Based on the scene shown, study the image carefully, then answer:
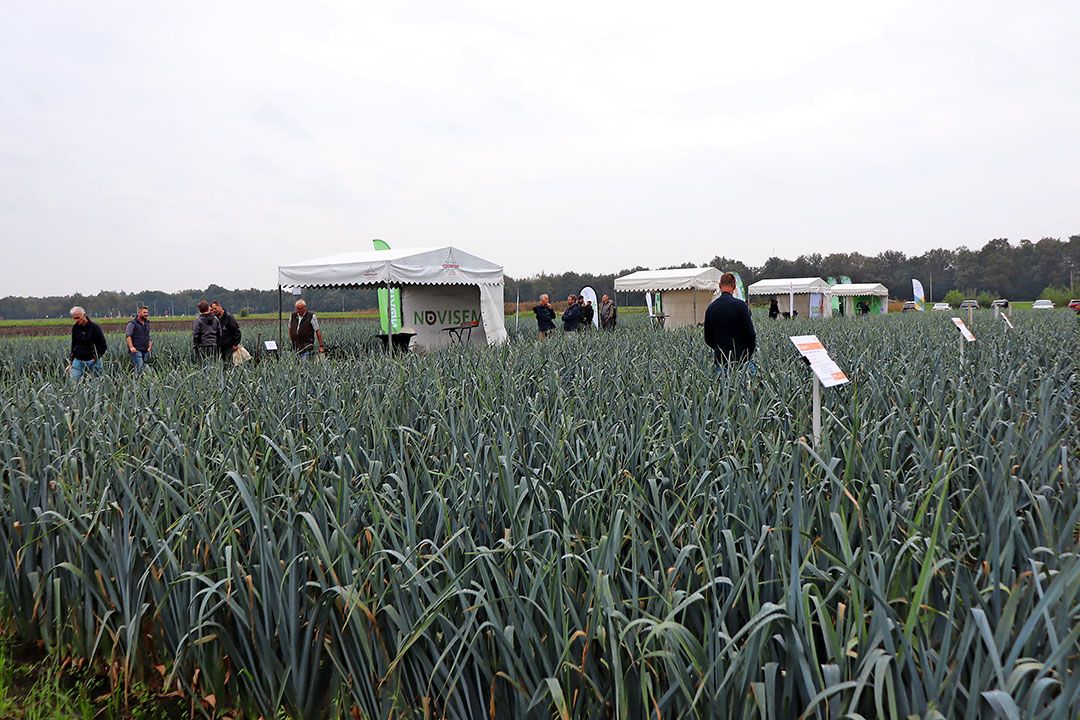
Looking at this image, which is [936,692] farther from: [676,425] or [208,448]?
[208,448]

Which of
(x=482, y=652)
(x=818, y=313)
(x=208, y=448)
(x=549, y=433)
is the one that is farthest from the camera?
(x=818, y=313)

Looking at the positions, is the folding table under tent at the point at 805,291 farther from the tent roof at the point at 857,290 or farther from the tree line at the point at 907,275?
the tree line at the point at 907,275

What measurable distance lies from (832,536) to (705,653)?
650 millimetres

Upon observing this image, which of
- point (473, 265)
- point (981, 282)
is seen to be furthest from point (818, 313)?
point (981, 282)

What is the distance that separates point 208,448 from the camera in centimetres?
308

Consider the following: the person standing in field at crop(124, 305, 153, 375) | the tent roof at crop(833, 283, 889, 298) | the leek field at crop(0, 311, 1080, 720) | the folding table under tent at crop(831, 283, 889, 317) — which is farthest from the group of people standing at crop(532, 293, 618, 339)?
the tent roof at crop(833, 283, 889, 298)

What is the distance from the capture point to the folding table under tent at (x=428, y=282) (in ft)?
34.1

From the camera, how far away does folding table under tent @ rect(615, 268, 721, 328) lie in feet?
60.8

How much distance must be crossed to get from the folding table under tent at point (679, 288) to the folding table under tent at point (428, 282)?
20.8 feet

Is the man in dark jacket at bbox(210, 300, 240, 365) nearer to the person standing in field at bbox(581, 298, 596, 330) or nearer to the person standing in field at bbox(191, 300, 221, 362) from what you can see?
the person standing in field at bbox(191, 300, 221, 362)

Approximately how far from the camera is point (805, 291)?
90.3 ft

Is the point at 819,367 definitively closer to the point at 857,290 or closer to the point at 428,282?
the point at 428,282

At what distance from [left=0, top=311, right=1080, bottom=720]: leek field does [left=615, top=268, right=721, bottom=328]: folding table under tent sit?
15.3 meters

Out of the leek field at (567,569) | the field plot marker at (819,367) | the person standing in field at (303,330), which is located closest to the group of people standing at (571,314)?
the person standing in field at (303,330)
